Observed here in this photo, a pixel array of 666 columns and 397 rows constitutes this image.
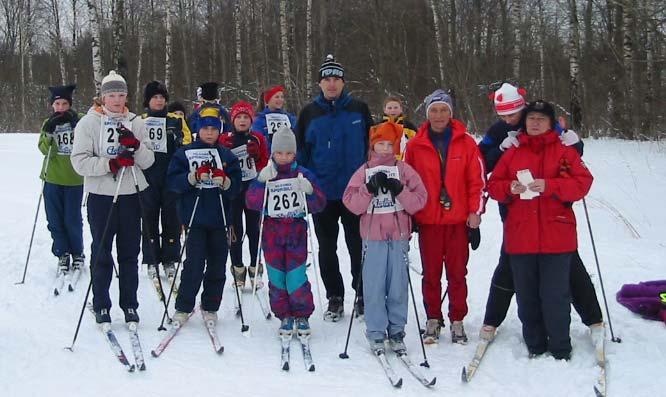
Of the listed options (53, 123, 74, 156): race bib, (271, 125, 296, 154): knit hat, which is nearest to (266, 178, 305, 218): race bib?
(271, 125, 296, 154): knit hat

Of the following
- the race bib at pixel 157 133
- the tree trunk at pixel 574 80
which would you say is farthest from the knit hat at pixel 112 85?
the tree trunk at pixel 574 80

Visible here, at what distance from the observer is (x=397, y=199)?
4500mm

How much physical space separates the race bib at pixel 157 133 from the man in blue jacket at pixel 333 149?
1.72 metres

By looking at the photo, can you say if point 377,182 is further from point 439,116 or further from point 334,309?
point 334,309

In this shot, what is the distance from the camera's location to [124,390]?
152 inches

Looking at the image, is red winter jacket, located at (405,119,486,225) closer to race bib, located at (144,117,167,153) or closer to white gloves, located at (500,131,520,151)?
white gloves, located at (500,131,520,151)

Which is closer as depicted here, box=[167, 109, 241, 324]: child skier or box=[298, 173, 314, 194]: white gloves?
box=[298, 173, 314, 194]: white gloves

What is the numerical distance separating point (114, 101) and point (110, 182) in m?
0.69

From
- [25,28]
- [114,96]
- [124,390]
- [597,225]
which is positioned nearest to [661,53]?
[597,225]

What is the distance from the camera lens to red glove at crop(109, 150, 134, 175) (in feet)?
15.4

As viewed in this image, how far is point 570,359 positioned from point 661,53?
1356cm

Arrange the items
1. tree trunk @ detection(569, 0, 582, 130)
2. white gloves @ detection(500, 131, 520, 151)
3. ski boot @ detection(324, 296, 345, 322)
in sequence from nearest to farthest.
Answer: white gloves @ detection(500, 131, 520, 151), ski boot @ detection(324, 296, 345, 322), tree trunk @ detection(569, 0, 582, 130)

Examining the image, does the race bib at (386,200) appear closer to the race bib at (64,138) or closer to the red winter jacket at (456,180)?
the red winter jacket at (456,180)

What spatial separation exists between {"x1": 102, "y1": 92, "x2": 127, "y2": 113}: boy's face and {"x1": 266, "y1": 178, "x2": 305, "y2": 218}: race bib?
145 cm
